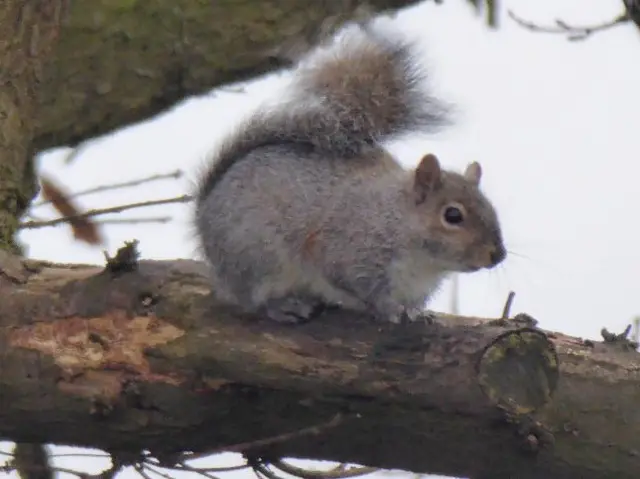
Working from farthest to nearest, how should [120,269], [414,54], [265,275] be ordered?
[414,54]
[265,275]
[120,269]

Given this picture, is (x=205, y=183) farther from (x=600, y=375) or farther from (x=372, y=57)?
(x=600, y=375)

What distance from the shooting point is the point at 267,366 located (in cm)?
178

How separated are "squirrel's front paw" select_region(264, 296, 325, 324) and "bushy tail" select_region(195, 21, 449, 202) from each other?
0.33 meters

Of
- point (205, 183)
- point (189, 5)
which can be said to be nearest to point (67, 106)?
point (189, 5)

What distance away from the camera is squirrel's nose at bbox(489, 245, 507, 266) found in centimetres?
207

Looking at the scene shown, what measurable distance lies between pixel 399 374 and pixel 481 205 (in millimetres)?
497

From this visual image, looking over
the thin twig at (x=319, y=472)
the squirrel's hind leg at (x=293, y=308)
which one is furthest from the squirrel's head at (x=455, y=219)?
the thin twig at (x=319, y=472)

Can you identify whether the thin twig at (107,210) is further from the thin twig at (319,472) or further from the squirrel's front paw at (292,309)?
the thin twig at (319,472)

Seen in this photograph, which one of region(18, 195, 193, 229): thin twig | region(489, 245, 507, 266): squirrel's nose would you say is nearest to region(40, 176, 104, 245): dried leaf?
region(18, 195, 193, 229): thin twig

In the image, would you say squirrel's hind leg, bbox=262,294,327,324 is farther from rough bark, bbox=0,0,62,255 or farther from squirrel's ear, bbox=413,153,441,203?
rough bark, bbox=0,0,62,255

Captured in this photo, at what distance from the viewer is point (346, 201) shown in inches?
84.8

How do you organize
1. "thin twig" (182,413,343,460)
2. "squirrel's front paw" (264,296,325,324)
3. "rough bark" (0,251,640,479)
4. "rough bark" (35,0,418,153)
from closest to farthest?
"thin twig" (182,413,343,460) → "rough bark" (0,251,640,479) → "squirrel's front paw" (264,296,325,324) → "rough bark" (35,0,418,153)

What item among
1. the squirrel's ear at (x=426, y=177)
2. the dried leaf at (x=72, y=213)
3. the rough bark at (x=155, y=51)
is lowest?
the squirrel's ear at (x=426, y=177)

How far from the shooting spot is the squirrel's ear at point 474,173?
2.24 m
